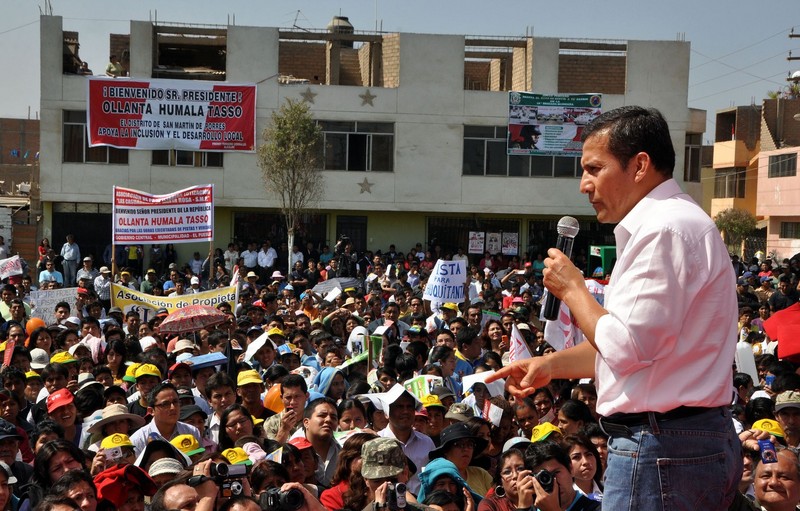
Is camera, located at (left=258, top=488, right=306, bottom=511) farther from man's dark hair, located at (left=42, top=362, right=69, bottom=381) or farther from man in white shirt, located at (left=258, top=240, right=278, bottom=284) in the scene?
man in white shirt, located at (left=258, top=240, right=278, bottom=284)

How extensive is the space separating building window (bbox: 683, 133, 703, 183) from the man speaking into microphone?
31.7 meters

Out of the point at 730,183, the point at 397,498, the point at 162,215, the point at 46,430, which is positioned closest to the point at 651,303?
the point at 397,498

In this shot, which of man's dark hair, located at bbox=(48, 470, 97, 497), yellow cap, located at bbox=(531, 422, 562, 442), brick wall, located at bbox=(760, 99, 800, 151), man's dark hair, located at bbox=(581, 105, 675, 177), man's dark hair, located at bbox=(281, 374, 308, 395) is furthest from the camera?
brick wall, located at bbox=(760, 99, 800, 151)

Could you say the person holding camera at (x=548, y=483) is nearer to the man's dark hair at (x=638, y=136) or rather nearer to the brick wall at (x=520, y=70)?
the man's dark hair at (x=638, y=136)

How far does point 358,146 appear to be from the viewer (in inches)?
1261

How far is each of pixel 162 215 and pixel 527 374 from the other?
17.5 metres

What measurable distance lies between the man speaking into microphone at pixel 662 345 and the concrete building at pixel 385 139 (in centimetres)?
2859

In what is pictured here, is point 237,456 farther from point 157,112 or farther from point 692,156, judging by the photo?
point 692,156

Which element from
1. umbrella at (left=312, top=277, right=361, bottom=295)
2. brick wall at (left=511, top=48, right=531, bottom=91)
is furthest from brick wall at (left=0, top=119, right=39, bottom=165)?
umbrella at (left=312, top=277, right=361, bottom=295)

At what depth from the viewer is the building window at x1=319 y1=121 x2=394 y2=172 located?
31.8 metres

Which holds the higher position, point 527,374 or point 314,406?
point 527,374

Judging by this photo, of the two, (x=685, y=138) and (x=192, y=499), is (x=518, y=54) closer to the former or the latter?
(x=685, y=138)

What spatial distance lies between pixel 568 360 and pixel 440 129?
2924 cm

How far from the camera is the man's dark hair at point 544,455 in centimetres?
598
